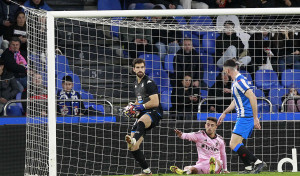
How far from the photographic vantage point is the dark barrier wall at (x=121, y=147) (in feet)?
36.8

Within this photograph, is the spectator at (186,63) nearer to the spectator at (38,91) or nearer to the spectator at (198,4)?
the spectator at (198,4)

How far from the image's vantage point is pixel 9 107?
38.1ft

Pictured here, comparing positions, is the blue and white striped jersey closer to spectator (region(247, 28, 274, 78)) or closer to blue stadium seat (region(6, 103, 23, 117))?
spectator (region(247, 28, 274, 78))

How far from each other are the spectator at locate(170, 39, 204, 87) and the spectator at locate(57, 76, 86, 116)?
1.76 meters

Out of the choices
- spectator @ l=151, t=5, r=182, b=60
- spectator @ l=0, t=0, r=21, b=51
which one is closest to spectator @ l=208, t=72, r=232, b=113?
spectator @ l=151, t=5, r=182, b=60

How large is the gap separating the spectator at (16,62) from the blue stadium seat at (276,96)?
4335 mm

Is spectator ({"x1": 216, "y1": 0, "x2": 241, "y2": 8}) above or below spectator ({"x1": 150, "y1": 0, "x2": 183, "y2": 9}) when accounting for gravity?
above

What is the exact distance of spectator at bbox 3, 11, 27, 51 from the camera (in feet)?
41.6

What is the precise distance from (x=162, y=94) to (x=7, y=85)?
8.68 ft

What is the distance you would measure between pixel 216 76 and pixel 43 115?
3.34 m

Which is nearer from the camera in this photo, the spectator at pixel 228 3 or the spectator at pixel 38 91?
the spectator at pixel 38 91

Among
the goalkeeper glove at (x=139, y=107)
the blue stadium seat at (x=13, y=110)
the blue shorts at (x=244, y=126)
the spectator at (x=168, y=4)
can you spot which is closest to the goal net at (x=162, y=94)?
the blue stadium seat at (x=13, y=110)

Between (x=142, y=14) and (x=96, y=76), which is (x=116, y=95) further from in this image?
(x=142, y=14)

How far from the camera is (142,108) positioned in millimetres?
10055
